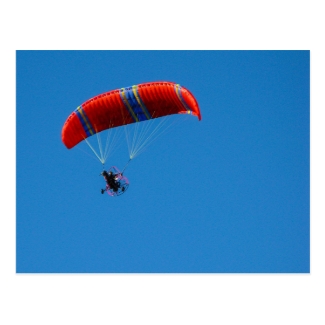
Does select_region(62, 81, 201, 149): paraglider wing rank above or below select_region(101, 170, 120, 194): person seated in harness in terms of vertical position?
above

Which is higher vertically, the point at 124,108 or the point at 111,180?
the point at 124,108

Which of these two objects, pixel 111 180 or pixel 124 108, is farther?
pixel 124 108

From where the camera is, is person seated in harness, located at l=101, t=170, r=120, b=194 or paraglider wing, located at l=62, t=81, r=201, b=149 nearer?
paraglider wing, located at l=62, t=81, r=201, b=149

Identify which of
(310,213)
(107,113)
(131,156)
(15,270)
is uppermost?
(107,113)

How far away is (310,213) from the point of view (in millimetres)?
16203

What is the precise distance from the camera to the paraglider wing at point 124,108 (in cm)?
1841

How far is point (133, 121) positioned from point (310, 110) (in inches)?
232

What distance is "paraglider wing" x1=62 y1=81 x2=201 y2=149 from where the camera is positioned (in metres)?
18.4

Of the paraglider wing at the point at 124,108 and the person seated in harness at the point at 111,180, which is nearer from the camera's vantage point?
the paraglider wing at the point at 124,108

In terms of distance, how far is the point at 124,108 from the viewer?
19.4 meters

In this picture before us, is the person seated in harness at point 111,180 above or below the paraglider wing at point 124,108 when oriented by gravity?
below
